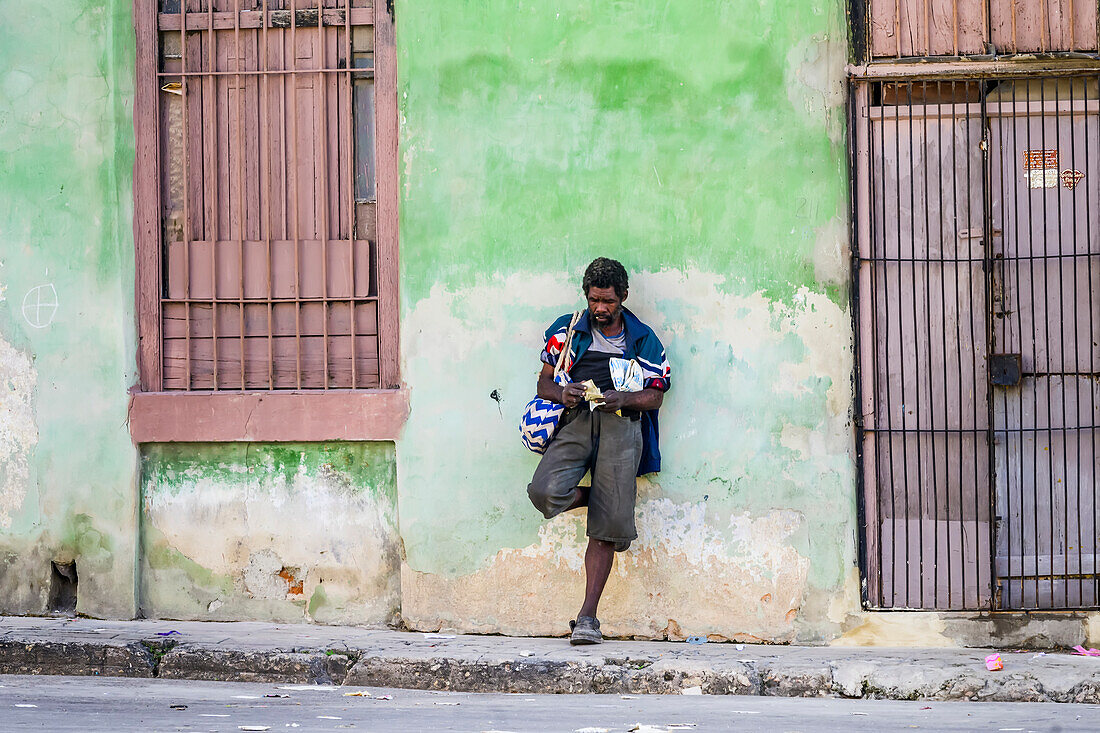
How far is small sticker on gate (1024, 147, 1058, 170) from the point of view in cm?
573

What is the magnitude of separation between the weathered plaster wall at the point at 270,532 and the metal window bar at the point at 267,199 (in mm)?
377

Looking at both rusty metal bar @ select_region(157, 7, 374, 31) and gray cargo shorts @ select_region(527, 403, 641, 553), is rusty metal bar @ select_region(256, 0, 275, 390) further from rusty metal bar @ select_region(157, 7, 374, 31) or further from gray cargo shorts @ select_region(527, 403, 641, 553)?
gray cargo shorts @ select_region(527, 403, 641, 553)

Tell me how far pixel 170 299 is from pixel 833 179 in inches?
130

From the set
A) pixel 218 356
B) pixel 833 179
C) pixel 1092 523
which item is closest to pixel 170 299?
pixel 218 356

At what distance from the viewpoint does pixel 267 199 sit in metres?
6.06

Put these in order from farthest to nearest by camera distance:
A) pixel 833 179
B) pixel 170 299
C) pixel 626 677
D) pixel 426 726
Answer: pixel 170 299 → pixel 833 179 → pixel 626 677 → pixel 426 726

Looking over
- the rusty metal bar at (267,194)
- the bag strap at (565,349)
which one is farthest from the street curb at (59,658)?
the bag strap at (565,349)

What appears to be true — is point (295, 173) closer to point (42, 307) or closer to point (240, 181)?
point (240, 181)

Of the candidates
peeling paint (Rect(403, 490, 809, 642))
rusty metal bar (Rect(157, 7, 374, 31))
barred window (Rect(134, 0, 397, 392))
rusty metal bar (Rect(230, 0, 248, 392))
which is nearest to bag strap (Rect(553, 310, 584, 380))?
peeling paint (Rect(403, 490, 809, 642))

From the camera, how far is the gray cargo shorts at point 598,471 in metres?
5.48

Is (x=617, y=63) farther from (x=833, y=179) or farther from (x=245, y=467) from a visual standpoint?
(x=245, y=467)

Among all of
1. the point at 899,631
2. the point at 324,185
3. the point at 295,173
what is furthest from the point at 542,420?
the point at 899,631

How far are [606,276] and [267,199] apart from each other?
1.84 m

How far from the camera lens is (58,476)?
6.02m
